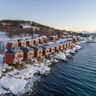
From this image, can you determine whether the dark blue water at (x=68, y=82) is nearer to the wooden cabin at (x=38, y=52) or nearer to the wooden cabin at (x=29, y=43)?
the wooden cabin at (x=38, y=52)

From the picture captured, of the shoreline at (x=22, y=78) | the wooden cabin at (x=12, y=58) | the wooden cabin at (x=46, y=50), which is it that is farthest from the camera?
the wooden cabin at (x=46, y=50)

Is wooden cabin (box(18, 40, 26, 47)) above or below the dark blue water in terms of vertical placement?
above

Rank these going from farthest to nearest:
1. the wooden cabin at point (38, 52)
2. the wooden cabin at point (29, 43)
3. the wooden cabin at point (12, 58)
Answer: the wooden cabin at point (29, 43), the wooden cabin at point (38, 52), the wooden cabin at point (12, 58)

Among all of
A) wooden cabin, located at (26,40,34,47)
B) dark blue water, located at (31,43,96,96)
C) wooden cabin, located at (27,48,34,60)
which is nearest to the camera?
dark blue water, located at (31,43,96,96)

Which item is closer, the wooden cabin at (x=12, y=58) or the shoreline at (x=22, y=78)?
the shoreline at (x=22, y=78)

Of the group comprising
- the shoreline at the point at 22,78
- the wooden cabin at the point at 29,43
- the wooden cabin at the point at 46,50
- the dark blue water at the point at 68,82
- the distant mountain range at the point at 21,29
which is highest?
the distant mountain range at the point at 21,29

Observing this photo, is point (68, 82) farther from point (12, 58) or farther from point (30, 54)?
point (30, 54)

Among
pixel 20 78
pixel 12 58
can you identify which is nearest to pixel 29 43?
pixel 12 58

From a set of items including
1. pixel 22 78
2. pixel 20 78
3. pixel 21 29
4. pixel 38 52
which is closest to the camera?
pixel 20 78

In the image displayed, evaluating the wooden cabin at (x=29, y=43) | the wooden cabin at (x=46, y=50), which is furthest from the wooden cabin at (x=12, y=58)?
→ the wooden cabin at (x=29, y=43)

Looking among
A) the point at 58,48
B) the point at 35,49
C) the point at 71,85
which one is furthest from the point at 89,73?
the point at 58,48

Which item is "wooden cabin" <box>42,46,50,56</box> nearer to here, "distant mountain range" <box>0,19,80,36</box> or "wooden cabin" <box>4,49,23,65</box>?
"wooden cabin" <box>4,49,23,65</box>

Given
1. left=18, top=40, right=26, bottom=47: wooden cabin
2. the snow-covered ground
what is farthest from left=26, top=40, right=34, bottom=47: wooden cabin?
the snow-covered ground

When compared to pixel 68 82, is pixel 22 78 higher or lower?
higher
